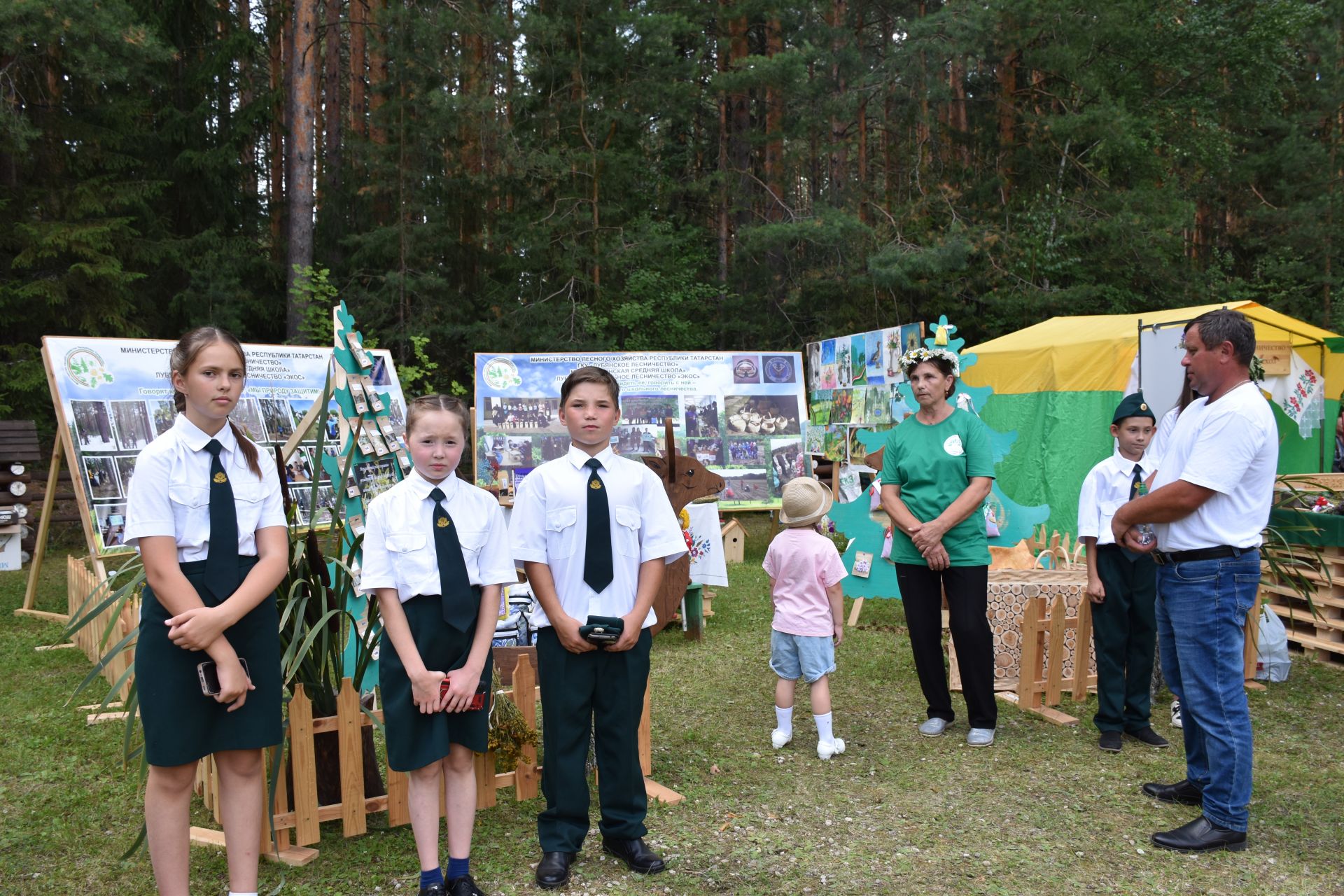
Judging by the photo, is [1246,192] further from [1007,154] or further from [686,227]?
[686,227]

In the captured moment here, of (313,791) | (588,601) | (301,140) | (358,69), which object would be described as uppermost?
(358,69)

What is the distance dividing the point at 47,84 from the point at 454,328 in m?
6.20

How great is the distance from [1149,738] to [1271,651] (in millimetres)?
1509

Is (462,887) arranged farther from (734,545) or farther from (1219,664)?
(734,545)

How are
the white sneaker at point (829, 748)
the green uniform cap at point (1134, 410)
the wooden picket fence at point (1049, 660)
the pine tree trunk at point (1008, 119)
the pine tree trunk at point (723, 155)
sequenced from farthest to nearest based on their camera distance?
1. the pine tree trunk at point (1008, 119)
2. the pine tree trunk at point (723, 155)
3. the wooden picket fence at point (1049, 660)
4. the green uniform cap at point (1134, 410)
5. the white sneaker at point (829, 748)

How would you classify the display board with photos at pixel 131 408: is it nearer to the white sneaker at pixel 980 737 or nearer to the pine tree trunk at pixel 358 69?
the white sneaker at pixel 980 737

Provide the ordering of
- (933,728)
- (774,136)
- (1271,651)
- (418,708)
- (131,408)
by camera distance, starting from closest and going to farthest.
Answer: (418,708) → (933,728) → (1271,651) → (131,408) → (774,136)

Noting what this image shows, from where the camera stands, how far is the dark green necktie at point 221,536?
2.36 metres

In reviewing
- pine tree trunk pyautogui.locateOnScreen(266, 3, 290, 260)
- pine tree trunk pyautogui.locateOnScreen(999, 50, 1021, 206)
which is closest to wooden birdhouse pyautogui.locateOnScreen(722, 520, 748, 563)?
pine tree trunk pyautogui.locateOnScreen(266, 3, 290, 260)

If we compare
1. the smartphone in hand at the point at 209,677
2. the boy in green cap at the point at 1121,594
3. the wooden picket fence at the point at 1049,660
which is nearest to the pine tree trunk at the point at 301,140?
the wooden picket fence at the point at 1049,660

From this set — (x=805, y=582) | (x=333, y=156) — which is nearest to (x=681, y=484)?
(x=805, y=582)

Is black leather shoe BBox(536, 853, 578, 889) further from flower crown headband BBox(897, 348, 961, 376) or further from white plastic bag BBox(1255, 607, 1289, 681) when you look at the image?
white plastic bag BBox(1255, 607, 1289, 681)

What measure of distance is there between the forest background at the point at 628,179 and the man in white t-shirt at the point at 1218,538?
1039 centimetres

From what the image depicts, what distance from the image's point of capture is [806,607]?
405cm
